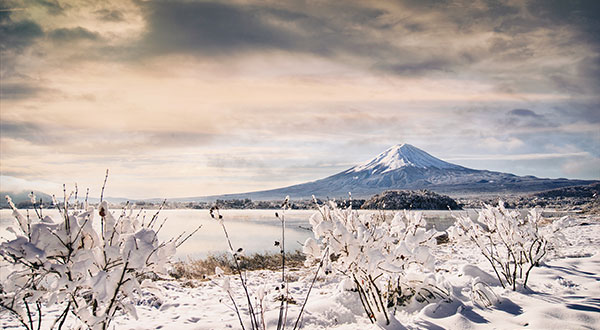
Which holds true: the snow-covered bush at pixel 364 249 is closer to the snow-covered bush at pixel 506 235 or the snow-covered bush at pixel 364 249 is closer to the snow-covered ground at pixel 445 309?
the snow-covered ground at pixel 445 309

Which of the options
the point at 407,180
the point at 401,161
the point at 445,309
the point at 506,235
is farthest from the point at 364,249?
the point at 401,161

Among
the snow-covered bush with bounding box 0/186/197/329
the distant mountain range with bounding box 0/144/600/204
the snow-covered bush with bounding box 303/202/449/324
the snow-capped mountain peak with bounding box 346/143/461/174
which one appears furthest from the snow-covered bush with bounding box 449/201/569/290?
the snow-capped mountain peak with bounding box 346/143/461/174

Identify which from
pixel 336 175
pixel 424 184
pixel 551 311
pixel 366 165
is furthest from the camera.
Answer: pixel 366 165

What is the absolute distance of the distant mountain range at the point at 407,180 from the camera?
104438 millimetres

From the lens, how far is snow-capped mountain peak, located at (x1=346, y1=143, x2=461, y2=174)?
13588 cm

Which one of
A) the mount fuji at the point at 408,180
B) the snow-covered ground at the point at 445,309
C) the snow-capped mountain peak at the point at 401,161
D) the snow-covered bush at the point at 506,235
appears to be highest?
the snow-capped mountain peak at the point at 401,161

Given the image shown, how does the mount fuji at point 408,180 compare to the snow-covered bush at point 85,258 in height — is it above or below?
above

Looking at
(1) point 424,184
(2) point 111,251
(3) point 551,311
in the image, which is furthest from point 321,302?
(1) point 424,184

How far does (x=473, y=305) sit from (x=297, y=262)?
6.43 meters

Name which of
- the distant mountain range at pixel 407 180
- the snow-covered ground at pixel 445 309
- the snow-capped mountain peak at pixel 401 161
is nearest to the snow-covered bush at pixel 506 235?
the snow-covered ground at pixel 445 309

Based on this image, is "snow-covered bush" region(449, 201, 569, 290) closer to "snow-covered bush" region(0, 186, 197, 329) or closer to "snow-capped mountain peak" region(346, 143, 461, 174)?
"snow-covered bush" region(0, 186, 197, 329)

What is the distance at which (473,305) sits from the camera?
3.87 m

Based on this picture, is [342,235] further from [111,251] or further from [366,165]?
[366,165]

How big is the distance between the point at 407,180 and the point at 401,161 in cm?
2439
